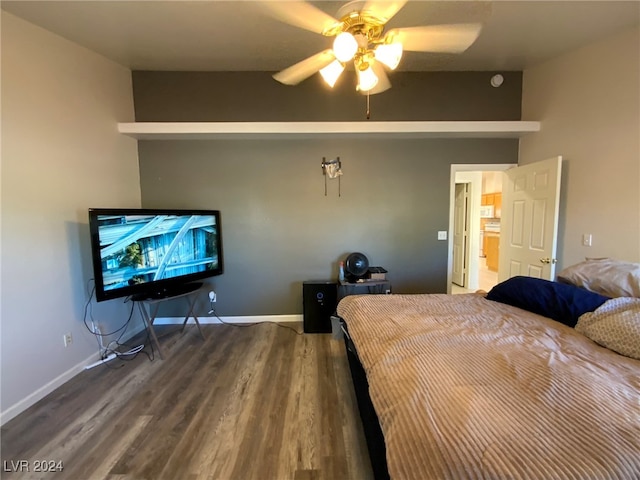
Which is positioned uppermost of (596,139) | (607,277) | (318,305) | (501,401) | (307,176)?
(596,139)

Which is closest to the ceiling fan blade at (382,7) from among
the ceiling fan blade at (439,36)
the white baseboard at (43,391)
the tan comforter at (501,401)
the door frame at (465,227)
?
the ceiling fan blade at (439,36)

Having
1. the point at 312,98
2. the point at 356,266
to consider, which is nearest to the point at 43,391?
the point at 356,266

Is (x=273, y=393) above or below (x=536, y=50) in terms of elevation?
below

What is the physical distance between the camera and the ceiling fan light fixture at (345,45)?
5.00 feet

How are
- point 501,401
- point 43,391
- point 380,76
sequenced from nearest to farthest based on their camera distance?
point 501,401, point 380,76, point 43,391

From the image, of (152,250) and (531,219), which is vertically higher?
(531,219)

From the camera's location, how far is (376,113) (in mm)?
3340

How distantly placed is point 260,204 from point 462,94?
2.76m

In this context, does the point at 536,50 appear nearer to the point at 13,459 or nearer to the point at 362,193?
the point at 362,193

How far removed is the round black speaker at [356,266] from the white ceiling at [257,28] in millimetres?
2197

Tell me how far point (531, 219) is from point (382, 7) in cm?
278

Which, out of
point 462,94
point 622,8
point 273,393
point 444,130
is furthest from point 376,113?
point 273,393

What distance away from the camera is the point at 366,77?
6.14 feet

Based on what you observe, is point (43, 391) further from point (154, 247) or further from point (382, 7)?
point (382, 7)
